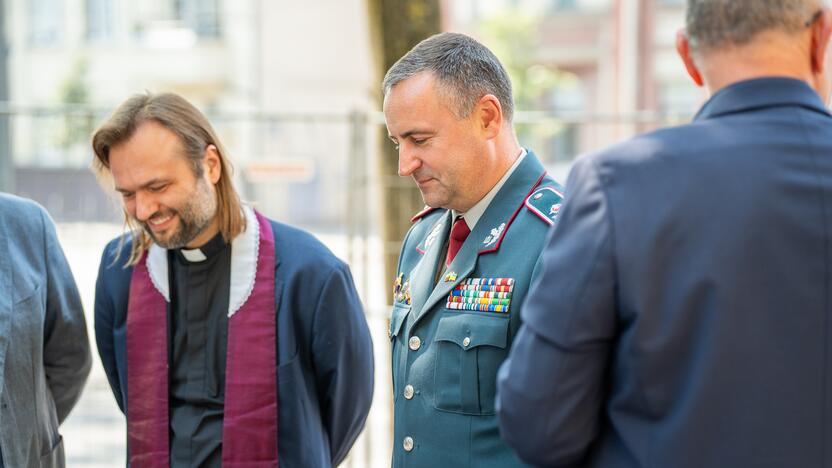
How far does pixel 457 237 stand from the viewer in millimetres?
2574

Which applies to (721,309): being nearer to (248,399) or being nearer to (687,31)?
(687,31)

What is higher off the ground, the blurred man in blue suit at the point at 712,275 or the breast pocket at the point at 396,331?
the blurred man in blue suit at the point at 712,275

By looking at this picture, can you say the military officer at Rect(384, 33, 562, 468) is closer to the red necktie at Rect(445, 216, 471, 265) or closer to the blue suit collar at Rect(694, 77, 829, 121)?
the red necktie at Rect(445, 216, 471, 265)

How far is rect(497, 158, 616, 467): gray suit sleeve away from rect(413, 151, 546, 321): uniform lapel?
2.19 ft

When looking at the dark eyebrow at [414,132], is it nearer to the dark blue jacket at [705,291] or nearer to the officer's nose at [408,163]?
the officer's nose at [408,163]

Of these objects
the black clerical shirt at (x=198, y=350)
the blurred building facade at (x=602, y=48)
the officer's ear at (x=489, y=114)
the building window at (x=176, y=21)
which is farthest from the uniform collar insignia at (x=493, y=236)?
the building window at (x=176, y=21)

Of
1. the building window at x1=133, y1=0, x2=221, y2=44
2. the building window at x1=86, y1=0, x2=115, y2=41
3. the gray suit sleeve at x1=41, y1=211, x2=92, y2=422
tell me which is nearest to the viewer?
the gray suit sleeve at x1=41, y1=211, x2=92, y2=422

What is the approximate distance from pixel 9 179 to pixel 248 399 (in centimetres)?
339

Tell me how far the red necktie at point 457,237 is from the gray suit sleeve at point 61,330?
1.37 meters

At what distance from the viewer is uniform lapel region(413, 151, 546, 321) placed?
2.42m

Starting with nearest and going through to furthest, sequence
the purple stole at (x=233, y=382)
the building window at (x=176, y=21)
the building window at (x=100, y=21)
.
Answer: the purple stole at (x=233, y=382) < the building window at (x=176, y=21) < the building window at (x=100, y=21)

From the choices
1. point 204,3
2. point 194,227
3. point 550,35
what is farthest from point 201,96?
point 194,227

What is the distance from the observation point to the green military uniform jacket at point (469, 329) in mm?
2285

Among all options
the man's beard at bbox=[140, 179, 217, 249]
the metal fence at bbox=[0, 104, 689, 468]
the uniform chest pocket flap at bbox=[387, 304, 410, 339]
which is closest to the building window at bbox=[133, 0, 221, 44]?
the metal fence at bbox=[0, 104, 689, 468]
